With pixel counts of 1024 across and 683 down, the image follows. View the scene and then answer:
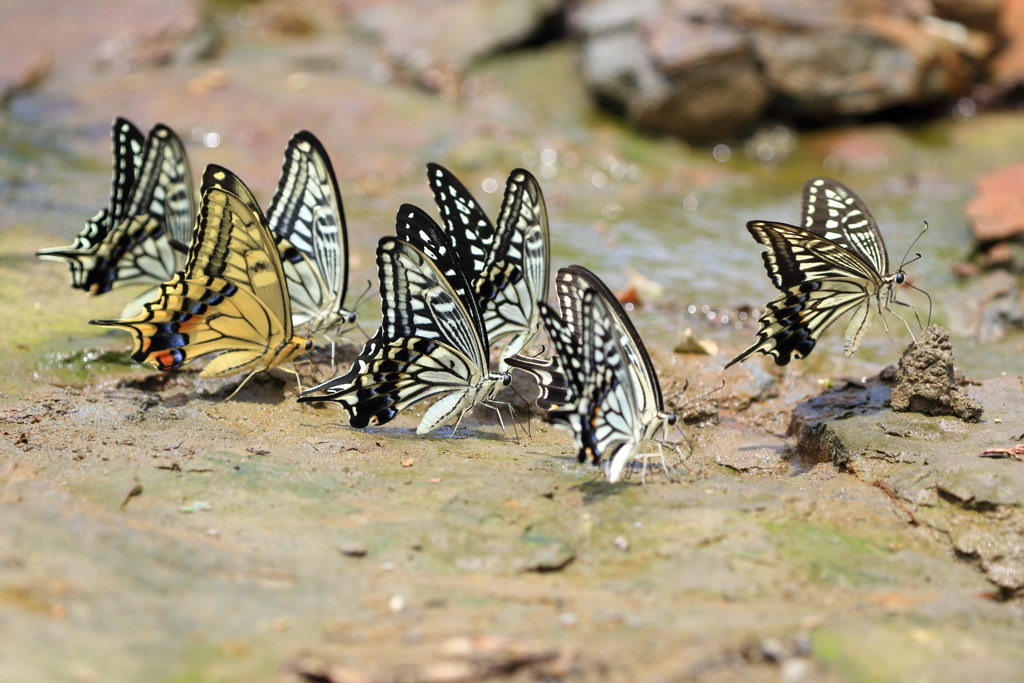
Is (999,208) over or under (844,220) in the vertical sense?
over

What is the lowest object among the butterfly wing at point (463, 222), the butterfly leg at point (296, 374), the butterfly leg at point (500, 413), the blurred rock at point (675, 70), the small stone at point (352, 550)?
the small stone at point (352, 550)

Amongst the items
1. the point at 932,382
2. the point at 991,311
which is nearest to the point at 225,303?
the point at 932,382

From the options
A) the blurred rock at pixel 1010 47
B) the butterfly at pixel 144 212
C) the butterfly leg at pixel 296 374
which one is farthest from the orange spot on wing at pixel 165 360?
the blurred rock at pixel 1010 47


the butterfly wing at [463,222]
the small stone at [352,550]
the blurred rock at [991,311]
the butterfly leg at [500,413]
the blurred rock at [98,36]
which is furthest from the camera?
the blurred rock at [98,36]

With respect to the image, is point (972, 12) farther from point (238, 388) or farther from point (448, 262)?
point (238, 388)

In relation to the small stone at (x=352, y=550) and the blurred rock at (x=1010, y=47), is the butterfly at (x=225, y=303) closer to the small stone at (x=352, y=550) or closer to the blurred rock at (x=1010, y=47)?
the small stone at (x=352, y=550)

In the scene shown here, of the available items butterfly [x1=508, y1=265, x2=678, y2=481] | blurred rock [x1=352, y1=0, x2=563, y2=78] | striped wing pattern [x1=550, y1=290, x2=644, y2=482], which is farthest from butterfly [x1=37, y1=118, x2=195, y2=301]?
blurred rock [x1=352, y1=0, x2=563, y2=78]

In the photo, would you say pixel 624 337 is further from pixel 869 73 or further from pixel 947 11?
pixel 947 11

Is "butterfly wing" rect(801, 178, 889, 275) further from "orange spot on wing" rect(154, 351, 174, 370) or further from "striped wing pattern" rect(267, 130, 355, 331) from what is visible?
"orange spot on wing" rect(154, 351, 174, 370)
